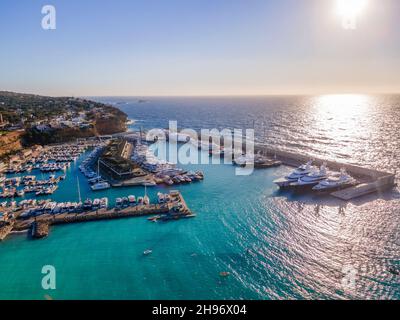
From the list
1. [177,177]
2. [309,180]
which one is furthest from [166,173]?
[309,180]

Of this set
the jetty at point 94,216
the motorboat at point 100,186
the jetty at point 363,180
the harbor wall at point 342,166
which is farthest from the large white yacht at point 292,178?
the motorboat at point 100,186

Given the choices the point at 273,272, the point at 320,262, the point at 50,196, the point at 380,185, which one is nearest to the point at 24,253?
the point at 50,196

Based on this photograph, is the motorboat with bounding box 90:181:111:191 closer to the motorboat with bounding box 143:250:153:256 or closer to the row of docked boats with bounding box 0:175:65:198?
the row of docked boats with bounding box 0:175:65:198

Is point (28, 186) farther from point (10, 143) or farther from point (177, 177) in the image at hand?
point (10, 143)

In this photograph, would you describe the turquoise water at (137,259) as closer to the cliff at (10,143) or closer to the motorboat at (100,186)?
the motorboat at (100,186)

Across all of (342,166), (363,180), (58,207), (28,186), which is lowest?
(58,207)

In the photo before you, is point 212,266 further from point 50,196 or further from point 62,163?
point 62,163

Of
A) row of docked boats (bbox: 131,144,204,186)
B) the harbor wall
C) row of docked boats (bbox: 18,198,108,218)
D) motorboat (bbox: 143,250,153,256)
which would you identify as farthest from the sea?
row of docked boats (bbox: 131,144,204,186)
